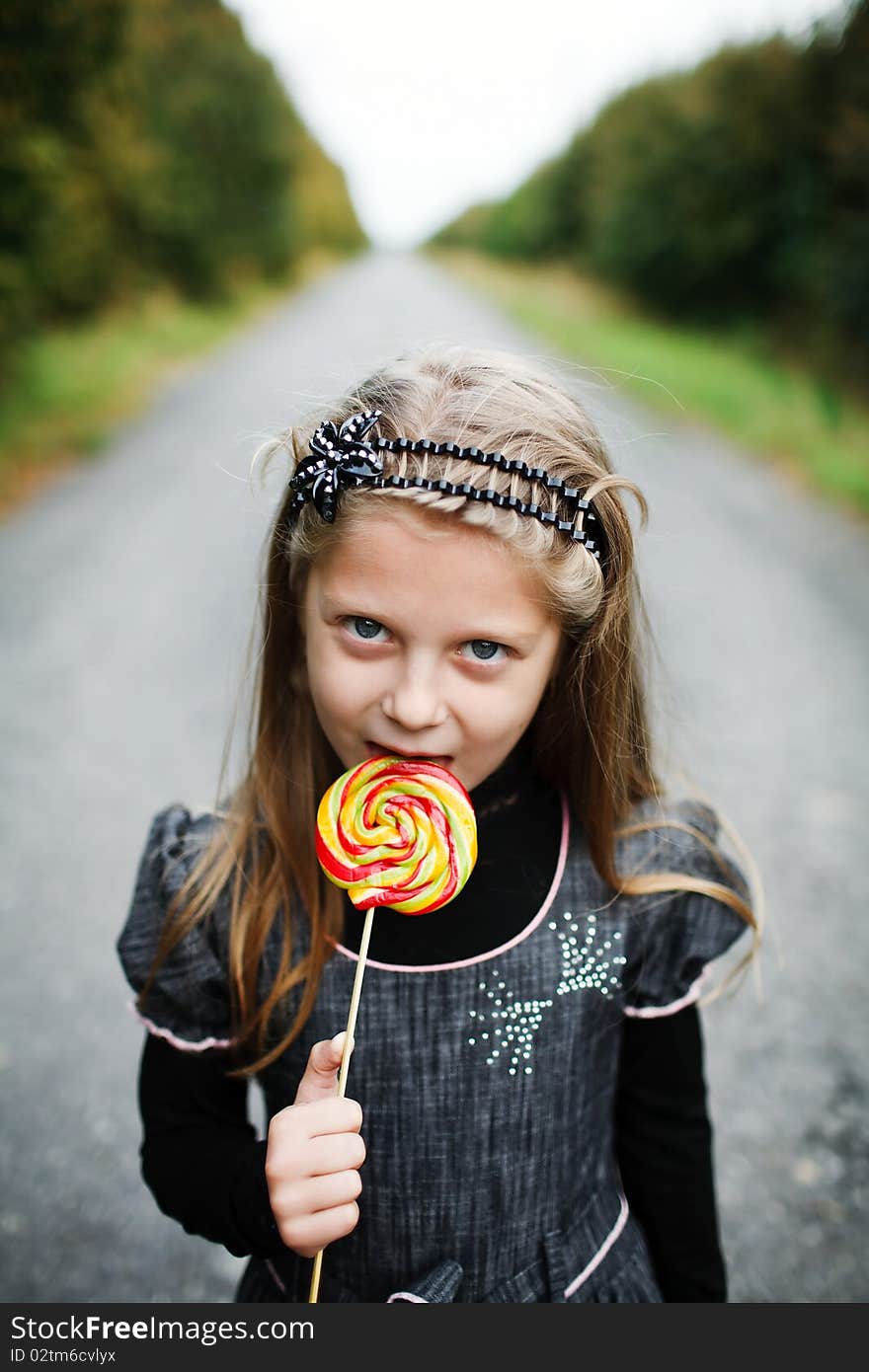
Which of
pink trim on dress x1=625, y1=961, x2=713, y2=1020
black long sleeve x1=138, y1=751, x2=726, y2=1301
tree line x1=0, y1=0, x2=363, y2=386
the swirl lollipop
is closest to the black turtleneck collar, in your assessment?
black long sleeve x1=138, y1=751, x2=726, y2=1301

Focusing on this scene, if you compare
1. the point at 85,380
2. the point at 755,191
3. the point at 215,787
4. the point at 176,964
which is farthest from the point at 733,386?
the point at 176,964

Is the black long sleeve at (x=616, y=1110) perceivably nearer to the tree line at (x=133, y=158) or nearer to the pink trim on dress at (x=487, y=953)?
the pink trim on dress at (x=487, y=953)

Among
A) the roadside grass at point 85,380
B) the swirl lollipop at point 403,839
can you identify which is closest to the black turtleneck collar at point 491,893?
the swirl lollipop at point 403,839

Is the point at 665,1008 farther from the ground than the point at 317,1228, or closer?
farther from the ground

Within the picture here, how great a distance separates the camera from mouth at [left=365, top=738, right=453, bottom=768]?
1.19 m

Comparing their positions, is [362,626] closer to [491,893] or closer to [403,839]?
[403,839]

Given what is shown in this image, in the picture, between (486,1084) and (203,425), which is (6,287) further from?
(486,1084)

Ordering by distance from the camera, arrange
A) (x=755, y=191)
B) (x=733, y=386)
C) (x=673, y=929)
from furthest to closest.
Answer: (x=755, y=191)
(x=733, y=386)
(x=673, y=929)

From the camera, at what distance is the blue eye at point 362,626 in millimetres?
1146

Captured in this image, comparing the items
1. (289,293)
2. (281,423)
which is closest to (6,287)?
(281,423)

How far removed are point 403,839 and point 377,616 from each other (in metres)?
0.29

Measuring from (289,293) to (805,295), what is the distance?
732 inches

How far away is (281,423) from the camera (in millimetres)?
1582

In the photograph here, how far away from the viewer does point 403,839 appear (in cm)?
119
